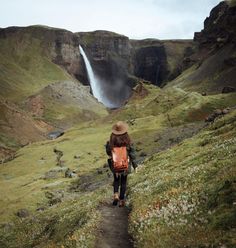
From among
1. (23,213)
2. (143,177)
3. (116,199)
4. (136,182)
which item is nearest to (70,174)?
(23,213)

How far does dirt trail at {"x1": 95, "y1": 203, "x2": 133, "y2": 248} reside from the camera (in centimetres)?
1927

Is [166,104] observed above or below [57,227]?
below

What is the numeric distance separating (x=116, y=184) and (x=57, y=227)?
173 inches

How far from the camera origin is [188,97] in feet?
381

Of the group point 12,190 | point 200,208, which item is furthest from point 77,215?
point 12,190

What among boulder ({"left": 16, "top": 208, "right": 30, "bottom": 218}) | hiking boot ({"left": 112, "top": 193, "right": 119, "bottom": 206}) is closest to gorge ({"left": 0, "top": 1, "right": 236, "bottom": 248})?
boulder ({"left": 16, "top": 208, "right": 30, "bottom": 218})

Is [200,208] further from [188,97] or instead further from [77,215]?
[188,97]

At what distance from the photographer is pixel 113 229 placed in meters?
21.2

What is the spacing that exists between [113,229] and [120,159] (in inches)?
159

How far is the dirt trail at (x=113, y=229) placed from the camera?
19.3 m

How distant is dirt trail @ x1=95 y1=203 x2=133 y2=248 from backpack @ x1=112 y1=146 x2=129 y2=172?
2.01 m

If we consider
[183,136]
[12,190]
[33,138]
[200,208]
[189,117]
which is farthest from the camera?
[33,138]

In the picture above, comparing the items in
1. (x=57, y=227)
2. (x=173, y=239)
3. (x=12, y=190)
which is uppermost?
(x=173, y=239)

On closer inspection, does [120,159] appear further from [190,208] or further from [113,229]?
[190,208]
